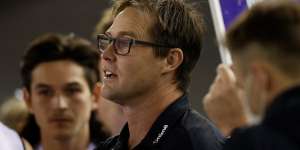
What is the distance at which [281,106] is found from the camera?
1.32 m

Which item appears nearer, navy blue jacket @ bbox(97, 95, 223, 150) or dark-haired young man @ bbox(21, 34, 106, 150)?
navy blue jacket @ bbox(97, 95, 223, 150)

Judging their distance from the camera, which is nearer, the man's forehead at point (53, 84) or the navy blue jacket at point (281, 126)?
the navy blue jacket at point (281, 126)

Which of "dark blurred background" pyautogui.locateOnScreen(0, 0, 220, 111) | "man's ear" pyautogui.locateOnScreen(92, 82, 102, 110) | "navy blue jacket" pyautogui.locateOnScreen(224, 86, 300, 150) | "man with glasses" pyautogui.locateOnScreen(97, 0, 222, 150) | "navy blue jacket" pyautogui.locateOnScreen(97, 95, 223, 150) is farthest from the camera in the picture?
"dark blurred background" pyautogui.locateOnScreen(0, 0, 220, 111)

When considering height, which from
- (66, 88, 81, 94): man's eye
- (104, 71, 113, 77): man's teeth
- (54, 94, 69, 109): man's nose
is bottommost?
(54, 94, 69, 109): man's nose

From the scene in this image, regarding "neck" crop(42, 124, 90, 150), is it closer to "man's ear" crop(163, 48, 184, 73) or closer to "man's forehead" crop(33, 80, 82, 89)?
"man's forehead" crop(33, 80, 82, 89)

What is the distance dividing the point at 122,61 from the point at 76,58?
1.05 metres

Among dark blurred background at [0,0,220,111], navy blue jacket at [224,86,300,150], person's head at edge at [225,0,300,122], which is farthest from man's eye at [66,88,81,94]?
dark blurred background at [0,0,220,111]

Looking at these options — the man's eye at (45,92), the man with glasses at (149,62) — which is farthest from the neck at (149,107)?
the man's eye at (45,92)

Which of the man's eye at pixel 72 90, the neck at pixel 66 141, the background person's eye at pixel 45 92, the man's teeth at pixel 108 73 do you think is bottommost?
the neck at pixel 66 141

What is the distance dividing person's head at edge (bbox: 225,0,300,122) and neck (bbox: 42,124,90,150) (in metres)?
1.72

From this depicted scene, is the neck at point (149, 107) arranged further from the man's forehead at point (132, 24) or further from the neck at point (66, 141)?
A: the neck at point (66, 141)

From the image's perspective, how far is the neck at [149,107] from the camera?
2.24 meters

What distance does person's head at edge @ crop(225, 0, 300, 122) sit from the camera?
1.35 meters

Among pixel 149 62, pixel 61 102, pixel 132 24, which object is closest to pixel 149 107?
pixel 149 62
